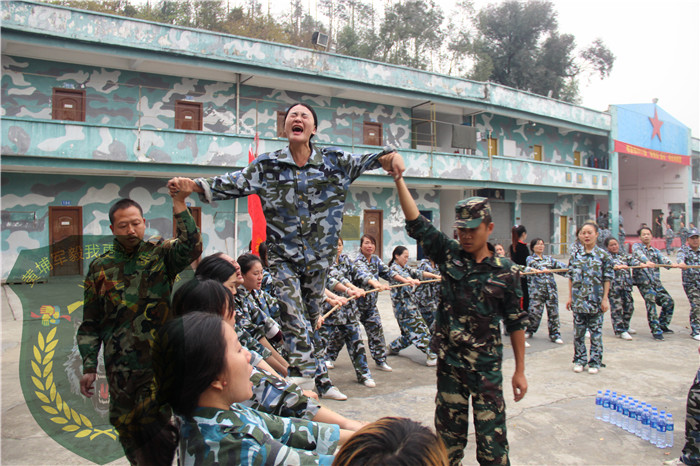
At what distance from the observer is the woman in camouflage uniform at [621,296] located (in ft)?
26.2

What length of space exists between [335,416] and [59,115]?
14532 millimetres

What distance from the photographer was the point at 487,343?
276 centimetres

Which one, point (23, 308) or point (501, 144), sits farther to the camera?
point (501, 144)

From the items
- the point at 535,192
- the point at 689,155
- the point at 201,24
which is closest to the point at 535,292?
the point at 535,192

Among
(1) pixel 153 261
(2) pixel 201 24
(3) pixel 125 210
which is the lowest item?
(1) pixel 153 261

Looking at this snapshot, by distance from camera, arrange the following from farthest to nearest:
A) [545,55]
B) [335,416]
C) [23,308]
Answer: [545,55] → [23,308] → [335,416]

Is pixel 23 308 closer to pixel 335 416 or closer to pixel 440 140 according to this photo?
pixel 335 416

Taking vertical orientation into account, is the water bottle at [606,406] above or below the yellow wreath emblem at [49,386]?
below

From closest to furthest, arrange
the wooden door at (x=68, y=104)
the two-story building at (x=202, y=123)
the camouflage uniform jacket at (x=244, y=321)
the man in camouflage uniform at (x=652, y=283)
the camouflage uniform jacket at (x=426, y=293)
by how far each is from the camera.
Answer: the camouflage uniform jacket at (x=244, y=321) → the camouflage uniform jacket at (x=426, y=293) → the man in camouflage uniform at (x=652, y=283) → the two-story building at (x=202, y=123) → the wooden door at (x=68, y=104)

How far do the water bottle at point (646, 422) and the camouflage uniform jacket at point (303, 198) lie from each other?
292 centimetres

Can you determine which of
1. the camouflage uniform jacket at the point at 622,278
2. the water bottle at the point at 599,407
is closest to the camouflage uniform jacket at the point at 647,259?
the camouflage uniform jacket at the point at 622,278

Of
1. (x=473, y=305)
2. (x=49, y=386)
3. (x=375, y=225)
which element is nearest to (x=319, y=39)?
(x=375, y=225)

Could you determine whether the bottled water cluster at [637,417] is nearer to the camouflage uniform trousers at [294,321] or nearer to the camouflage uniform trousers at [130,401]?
the camouflage uniform trousers at [294,321]

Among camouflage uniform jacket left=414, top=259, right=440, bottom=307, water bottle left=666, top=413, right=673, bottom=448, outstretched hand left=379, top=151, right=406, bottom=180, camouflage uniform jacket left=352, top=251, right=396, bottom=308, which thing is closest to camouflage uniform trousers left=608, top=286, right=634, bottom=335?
camouflage uniform jacket left=414, top=259, right=440, bottom=307
